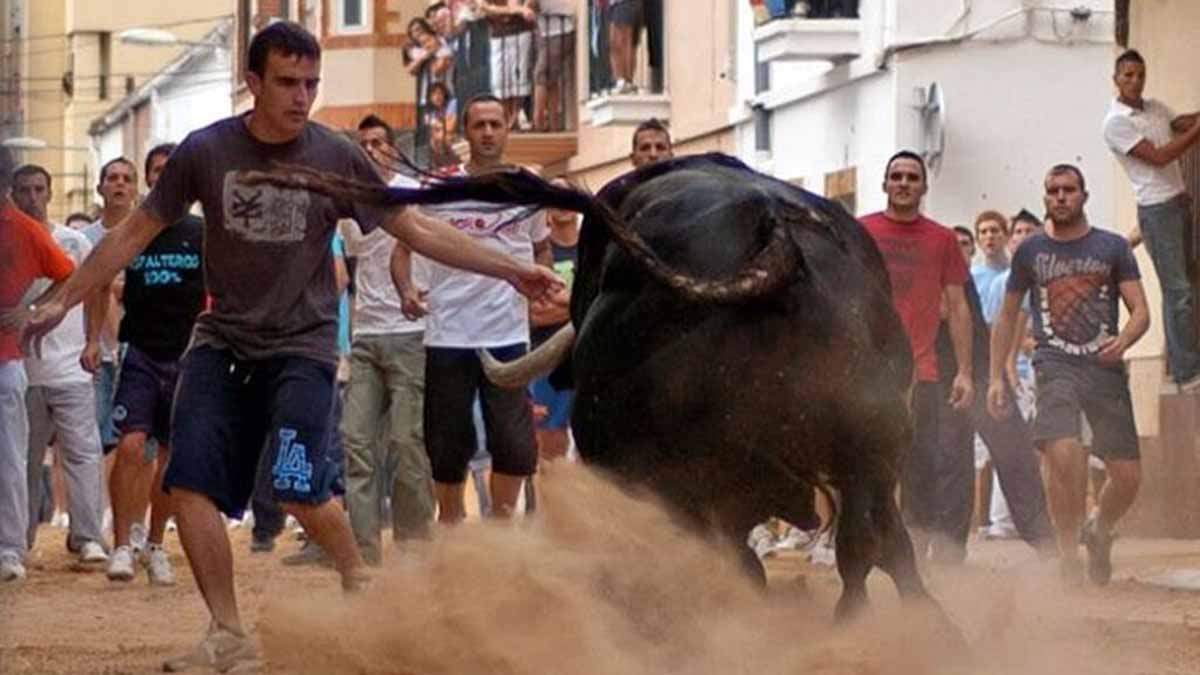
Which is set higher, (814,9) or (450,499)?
(814,9)

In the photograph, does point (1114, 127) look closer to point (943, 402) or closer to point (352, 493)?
point (943, 402)

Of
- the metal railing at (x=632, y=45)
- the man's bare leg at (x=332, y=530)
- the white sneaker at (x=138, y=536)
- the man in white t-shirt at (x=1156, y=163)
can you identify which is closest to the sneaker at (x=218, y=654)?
the man's bare leg at (x=332, y=530)

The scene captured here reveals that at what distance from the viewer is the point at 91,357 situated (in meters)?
15.1

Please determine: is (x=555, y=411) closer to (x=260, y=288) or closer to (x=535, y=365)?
(x=535, y=365)

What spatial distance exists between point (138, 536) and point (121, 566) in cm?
90

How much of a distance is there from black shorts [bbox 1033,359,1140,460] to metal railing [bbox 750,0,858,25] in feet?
44.5

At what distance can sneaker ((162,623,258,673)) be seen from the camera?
32.1ft

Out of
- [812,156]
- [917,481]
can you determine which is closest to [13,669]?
[917,481]

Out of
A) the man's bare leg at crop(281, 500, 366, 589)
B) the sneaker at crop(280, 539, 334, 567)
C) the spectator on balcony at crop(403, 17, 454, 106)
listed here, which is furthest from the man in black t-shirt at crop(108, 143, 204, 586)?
the spectator on balcony at crop(403, 17, 454, 106)

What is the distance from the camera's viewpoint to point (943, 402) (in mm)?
15148

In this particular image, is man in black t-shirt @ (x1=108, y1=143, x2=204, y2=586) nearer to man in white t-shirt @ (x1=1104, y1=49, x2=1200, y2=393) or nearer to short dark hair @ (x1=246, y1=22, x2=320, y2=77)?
short dark hair @ (x1=246, y1=22, x2=320, y2=77)

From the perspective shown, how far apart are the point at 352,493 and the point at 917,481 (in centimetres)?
254

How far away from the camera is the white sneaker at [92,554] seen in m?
15.9

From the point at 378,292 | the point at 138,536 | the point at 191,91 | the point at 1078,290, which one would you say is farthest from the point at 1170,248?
the point at 191,91
